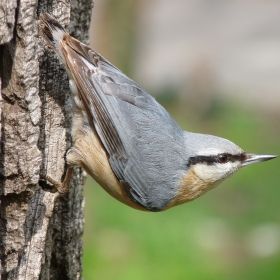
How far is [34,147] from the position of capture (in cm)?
296

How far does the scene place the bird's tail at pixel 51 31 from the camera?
3221mm

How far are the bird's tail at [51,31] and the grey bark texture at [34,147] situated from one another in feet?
0.15

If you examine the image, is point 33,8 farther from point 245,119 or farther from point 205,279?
point 245,119

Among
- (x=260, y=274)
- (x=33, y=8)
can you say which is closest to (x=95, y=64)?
(x=33, y=8)

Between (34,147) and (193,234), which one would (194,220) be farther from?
(34,147)

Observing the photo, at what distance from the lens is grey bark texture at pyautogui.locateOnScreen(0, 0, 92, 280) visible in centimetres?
287

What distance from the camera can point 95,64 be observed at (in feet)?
11.8

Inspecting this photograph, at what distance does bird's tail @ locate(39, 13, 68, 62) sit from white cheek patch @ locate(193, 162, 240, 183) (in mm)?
1196

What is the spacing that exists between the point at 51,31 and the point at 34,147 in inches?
27.0

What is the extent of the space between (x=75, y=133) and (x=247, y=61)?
28.2 ft

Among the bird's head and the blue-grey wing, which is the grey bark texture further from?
the bird's head

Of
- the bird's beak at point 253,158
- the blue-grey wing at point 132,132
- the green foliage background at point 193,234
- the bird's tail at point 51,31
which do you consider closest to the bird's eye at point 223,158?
the bird's beak at point 253,158

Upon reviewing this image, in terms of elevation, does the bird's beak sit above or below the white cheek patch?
above

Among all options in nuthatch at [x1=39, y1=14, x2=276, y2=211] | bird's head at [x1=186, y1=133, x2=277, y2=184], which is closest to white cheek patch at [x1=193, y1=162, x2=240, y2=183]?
bird's head at [x1=186, y1=133, x2=277, y2=184]
